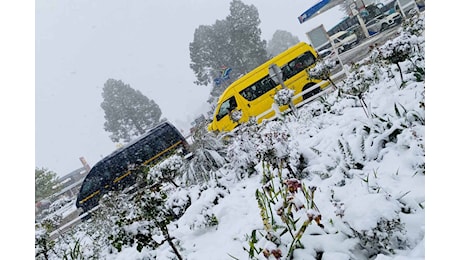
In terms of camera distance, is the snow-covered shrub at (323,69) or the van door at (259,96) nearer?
the snow-covered shrub at (323,69)

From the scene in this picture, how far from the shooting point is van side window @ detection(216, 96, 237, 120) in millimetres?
10727

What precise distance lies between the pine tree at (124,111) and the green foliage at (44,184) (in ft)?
34.7

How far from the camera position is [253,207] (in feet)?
12.5

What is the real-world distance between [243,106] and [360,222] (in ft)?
28.5

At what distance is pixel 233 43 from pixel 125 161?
1001 inches

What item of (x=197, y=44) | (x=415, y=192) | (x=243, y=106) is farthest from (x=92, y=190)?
(x=197, y=44)

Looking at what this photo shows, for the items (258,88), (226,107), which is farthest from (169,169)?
(258,88)

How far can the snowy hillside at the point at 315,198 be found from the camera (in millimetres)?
2322

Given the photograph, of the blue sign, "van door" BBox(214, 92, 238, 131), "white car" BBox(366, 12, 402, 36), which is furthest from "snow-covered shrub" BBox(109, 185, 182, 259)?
"white car" BBox(366, 12, 402, 36)

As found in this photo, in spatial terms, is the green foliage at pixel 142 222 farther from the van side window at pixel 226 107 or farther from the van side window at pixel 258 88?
the van side window at pixel 258 88

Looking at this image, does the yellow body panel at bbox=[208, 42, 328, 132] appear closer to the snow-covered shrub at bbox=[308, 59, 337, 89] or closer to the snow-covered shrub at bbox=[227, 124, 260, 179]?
the snow-covered shrub at bbox=[308, 59, 337, 89]

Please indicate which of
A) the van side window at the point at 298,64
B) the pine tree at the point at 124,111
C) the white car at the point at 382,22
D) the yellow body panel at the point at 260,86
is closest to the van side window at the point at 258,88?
the yellow body panel at the point at 260,86

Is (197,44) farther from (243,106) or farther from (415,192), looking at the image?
(415,192)

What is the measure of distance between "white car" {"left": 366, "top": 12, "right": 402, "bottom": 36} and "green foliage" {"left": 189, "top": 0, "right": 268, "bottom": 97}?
1443 centimetres
